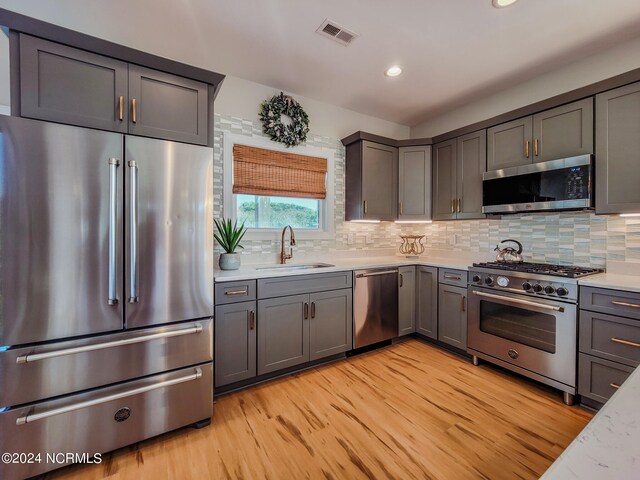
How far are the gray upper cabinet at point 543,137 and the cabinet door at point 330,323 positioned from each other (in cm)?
203

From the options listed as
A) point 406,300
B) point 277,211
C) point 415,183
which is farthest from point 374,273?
point 415,183

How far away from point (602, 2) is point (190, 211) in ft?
9.95

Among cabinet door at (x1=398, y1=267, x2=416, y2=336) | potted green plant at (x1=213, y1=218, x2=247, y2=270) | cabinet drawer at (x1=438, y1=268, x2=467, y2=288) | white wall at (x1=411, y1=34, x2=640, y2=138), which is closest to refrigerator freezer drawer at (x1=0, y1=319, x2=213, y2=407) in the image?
potted green plant at (x1=213, y1=218, x2=247, y2=270)

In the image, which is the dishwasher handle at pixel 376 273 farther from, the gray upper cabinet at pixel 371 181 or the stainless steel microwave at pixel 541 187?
the stainless steel microwave at pixel 541 187

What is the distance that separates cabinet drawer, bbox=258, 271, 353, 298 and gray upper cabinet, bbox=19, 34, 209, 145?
1.17m

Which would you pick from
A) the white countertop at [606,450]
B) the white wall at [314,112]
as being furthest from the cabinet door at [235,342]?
the white countertop at [606,450]

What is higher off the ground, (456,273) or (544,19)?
(544,19)

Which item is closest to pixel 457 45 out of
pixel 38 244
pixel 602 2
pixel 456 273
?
pixel 602 2

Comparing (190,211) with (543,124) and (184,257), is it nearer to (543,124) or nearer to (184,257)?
(184,257)

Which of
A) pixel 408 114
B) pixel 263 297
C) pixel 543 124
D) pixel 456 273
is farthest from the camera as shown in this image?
pixel 408 114

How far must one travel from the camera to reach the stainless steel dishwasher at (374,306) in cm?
285

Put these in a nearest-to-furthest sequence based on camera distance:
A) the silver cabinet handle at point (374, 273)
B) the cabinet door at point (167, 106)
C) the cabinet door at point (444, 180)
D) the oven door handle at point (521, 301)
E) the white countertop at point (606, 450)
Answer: the white countertop at point (606, 450) → the cabinet door at point (167, 106) → the oven door handle at point (521, 301) → the silver cabinet handle at point (374, 273) → the cabinet door at point (444, 180)

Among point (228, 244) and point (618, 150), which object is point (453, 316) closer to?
A: point (618, 150)

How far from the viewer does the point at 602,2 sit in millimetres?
1880
